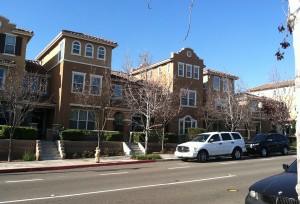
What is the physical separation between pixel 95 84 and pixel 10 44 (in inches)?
289

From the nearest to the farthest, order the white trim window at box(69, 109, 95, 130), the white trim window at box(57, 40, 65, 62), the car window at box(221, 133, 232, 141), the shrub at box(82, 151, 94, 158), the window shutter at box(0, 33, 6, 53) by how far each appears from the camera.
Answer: the car window at box(221, 133, 232, 141), the shrub at box(82, 151, 94, 158), the window shutter at box(0, 33, 6, 53), the white trim window at box(69, 109, 95, 130), the white trim window at box(57, 40, 65, 62)

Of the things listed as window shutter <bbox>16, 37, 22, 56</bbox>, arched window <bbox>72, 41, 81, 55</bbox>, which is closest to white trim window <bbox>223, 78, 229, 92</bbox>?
arched window <bbox>72, 41, 81, 55</bbox>

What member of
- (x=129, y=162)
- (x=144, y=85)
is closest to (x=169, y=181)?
(x=129, y=162)

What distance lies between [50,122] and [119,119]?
20.0 feet

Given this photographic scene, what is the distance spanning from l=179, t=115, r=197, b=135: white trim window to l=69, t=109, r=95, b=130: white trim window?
1051cm

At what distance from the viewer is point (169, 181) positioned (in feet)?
41.2

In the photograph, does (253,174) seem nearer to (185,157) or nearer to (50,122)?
(185,157)

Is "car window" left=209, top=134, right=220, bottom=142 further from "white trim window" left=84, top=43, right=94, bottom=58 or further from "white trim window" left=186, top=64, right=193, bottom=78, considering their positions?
"white trim window" left=186, top=64, right=193, bottom=78

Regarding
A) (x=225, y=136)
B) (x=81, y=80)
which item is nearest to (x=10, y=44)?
(x=81, y=80)

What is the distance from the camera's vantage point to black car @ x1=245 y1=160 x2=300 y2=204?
6046 millimetres

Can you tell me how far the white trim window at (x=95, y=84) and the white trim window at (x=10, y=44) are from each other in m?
6.42

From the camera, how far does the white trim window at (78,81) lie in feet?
94.5

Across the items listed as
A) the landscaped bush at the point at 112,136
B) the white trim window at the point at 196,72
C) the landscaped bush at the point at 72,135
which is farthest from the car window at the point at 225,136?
the white trim window at the point at 196,72

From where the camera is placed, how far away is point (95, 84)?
95.3ft
